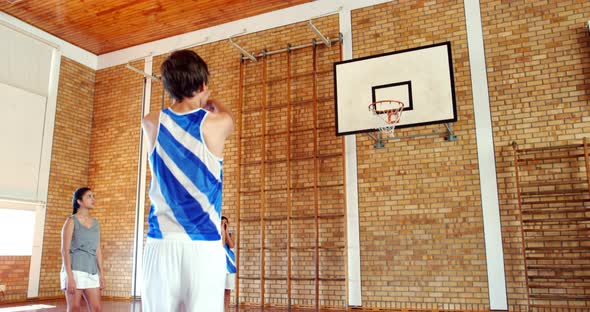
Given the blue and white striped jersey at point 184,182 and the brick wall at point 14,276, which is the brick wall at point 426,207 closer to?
the blue and white striped jersey at point 184,182

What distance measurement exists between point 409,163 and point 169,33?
18.3 feet

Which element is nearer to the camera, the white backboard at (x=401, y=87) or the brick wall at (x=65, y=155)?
the white backboard at (x=401, y=87)

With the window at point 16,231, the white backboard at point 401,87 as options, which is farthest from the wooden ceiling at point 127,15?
the window at point 16,231

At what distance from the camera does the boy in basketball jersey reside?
1.50 meters

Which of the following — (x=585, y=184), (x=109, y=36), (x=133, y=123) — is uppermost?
(x=109, y=36)

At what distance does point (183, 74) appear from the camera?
1617 millimetres

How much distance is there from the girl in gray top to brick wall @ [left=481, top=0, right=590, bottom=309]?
516 centimetres

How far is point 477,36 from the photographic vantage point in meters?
7.27

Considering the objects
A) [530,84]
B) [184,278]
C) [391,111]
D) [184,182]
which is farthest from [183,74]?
[530,84]

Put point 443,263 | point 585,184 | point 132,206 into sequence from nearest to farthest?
1. point 585,184
2. point 443,263
3. point 132,206

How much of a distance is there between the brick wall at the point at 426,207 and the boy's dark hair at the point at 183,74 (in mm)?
5921

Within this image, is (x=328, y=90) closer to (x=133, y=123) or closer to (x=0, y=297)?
(x=133, y=123)

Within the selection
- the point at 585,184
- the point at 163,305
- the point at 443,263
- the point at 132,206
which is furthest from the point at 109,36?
the point at 163,305

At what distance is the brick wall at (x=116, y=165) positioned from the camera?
30.5ft
